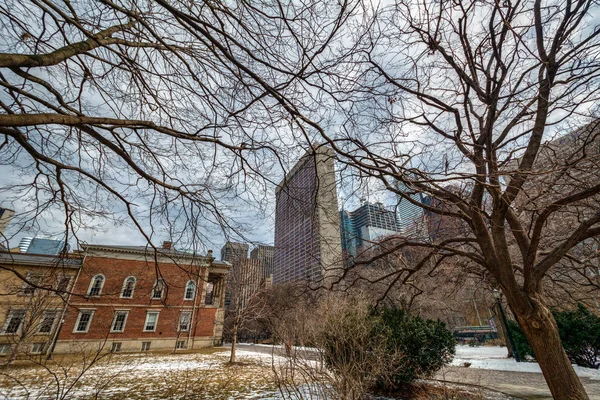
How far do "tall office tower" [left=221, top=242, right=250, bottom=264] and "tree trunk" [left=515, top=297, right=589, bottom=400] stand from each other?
4784mm

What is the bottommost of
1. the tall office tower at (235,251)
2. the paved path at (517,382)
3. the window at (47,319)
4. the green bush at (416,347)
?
the paved path at (517,382)

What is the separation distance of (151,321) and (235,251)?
85.6 feet

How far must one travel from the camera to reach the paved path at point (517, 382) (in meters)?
7.31

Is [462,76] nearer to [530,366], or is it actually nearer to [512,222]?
[512,222]

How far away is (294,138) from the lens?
3.33 meters

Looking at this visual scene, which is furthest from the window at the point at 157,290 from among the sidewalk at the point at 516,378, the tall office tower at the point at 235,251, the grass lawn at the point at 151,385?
the sidewalk at the point at 516,378

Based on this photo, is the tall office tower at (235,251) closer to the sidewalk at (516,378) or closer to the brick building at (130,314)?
the sidewalk at (516,378)

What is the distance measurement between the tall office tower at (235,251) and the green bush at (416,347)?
6.03 m

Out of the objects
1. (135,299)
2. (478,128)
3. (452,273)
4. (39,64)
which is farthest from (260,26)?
(135,299)

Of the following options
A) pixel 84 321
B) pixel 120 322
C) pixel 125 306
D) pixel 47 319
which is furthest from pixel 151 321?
pixel 47 319

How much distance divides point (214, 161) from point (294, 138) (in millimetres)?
1168

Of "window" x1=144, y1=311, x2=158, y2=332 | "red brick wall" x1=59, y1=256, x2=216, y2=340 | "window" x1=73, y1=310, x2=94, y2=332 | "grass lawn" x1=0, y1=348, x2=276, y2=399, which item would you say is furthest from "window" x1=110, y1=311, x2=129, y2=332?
"grass lawn" x1=0, y1=348, x2=276, y2=399

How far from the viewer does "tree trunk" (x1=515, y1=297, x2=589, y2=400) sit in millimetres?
3936

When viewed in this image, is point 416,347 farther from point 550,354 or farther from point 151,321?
point 151,321
